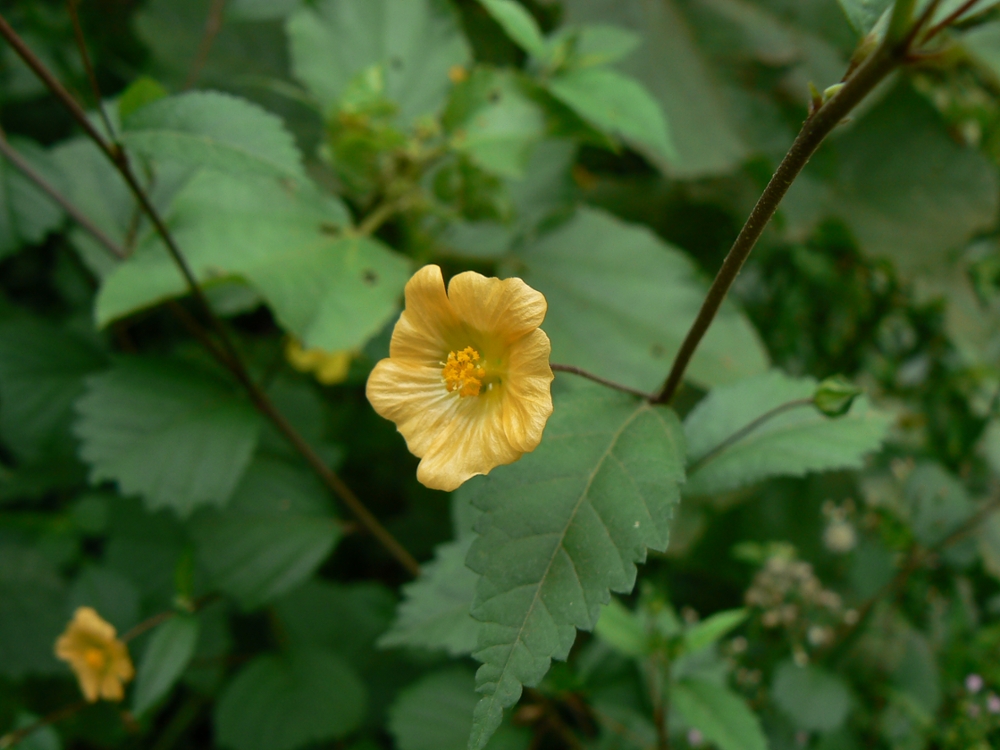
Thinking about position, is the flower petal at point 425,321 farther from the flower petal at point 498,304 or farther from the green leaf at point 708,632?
the green leaf at point 708,632

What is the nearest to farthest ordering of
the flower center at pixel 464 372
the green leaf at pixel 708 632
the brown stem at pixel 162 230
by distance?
the flower center at pixel 464 372, the brown stem at pixel 162 230, the green leaf at pixel 708 632

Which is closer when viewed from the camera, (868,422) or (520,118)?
(868,422)

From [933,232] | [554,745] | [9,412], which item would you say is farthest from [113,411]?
[933,232]

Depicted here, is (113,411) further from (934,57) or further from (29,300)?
(934,57)

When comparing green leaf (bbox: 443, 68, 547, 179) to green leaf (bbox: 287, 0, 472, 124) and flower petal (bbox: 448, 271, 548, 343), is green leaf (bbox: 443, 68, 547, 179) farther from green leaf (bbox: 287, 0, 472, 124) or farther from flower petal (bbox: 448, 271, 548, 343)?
flower petal (bbox: 448, 271, 548, 343)

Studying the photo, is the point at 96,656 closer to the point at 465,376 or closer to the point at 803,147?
the point at 465,376

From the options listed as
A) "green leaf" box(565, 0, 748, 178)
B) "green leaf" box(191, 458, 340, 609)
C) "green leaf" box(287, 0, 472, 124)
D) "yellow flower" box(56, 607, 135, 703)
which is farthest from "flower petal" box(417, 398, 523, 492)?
"green leaf" box(565, 0, 748, 178)

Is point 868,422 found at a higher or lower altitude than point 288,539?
higher

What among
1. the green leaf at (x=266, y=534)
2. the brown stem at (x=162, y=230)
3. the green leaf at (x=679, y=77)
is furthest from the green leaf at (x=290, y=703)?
the green leaf at (x=679, y=77)
